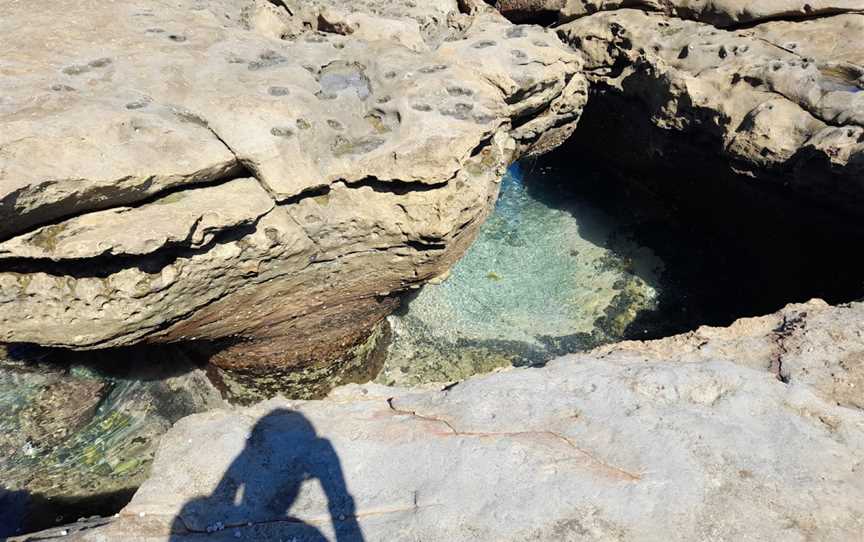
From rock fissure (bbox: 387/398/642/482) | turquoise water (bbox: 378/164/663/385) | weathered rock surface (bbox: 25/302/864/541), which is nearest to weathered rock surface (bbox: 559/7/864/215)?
turquoise water (bbox: 378/164/663/385)

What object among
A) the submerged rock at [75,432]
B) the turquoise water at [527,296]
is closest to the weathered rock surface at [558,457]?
the submerged rock at [75,432]

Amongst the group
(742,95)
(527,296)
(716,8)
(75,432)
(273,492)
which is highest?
(716,8)

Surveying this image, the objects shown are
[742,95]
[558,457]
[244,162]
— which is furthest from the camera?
[742,95]

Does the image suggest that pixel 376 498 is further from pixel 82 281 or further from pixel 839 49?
pixel 839 49

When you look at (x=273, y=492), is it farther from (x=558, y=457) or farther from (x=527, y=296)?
(x=527, y=296)

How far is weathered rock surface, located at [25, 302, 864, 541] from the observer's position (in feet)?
8.08

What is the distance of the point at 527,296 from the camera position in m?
5.72

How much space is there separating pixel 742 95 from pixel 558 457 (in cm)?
331

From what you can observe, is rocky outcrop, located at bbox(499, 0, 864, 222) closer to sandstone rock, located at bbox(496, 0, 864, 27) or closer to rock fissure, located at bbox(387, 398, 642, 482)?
sandstone rock, located at bbox(496, 0, 864, 27)

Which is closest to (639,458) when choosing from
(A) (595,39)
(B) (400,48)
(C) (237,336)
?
(C) (237,336)

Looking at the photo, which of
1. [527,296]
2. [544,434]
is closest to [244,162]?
[544,434]

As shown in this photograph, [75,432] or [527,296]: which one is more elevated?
[75,432]

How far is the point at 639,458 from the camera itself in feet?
8.66

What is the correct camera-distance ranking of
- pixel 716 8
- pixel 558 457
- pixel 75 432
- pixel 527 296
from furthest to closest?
1. pixel 527 296
2. pixel 716 8
3. pixel 75 432
4. pixel 558 457
